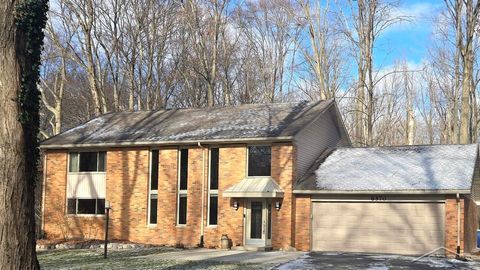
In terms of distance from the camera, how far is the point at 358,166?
24078 millimetres

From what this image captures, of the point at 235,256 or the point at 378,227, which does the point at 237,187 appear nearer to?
the point at 235,256

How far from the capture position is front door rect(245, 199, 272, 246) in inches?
928

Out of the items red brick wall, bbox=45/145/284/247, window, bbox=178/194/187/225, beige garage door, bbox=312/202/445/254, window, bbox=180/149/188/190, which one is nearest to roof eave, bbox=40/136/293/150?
red brick wall, bbox=45/145/284/247

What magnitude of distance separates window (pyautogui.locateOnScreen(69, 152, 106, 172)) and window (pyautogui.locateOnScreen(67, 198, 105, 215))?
1401 mm

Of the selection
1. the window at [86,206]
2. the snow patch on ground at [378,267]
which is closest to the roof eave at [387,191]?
the snow patch on ground at [378,267]

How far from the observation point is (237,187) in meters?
23.5

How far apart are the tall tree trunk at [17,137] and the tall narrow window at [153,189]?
1586 centimetres

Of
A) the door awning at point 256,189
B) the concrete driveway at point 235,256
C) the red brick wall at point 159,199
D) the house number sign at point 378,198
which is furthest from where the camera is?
the red brick wall at point 159,199

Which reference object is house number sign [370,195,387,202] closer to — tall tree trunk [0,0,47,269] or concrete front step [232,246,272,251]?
concrete front step [232,246,272,251]

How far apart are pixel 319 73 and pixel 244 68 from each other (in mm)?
9331

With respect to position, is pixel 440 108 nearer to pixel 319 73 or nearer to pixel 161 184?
pixel 319 73

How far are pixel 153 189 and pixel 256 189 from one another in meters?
5.41

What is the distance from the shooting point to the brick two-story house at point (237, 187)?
71.7ft

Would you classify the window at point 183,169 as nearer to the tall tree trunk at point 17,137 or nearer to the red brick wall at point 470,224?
the red brick wall at point 470,224
